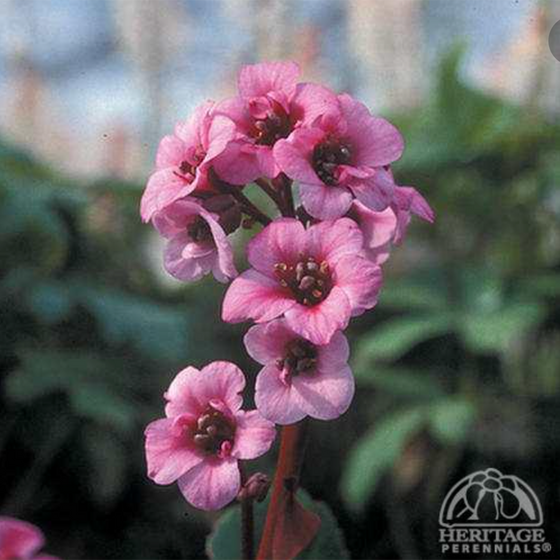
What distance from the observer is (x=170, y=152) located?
343 mm

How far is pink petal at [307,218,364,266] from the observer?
0.30m

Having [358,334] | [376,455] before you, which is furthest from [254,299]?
[358,334]

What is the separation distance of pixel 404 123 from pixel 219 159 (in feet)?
4.55

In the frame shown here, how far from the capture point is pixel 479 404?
1479 millimetres

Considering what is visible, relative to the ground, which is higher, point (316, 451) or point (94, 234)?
point (94, 234)

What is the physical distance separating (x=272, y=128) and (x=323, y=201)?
0.04m

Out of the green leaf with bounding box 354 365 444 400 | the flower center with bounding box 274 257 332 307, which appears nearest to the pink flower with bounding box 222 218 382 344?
the flower center with bounding box 274 257 332 307

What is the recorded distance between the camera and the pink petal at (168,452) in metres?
0.31

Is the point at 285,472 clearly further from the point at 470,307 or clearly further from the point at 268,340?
the point at 470,307

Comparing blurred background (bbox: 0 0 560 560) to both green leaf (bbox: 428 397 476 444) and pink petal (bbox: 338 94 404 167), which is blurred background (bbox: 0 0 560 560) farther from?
pink petal (bbox: 338 94 404 167)

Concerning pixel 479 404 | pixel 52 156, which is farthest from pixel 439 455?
pixel 52 156

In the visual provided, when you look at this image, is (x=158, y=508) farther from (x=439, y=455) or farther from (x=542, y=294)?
(x=542, y=294)

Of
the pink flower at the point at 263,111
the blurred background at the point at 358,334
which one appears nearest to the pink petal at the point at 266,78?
the pink flower at the point at 263,111

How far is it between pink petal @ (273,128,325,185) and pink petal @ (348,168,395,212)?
0.01 m
